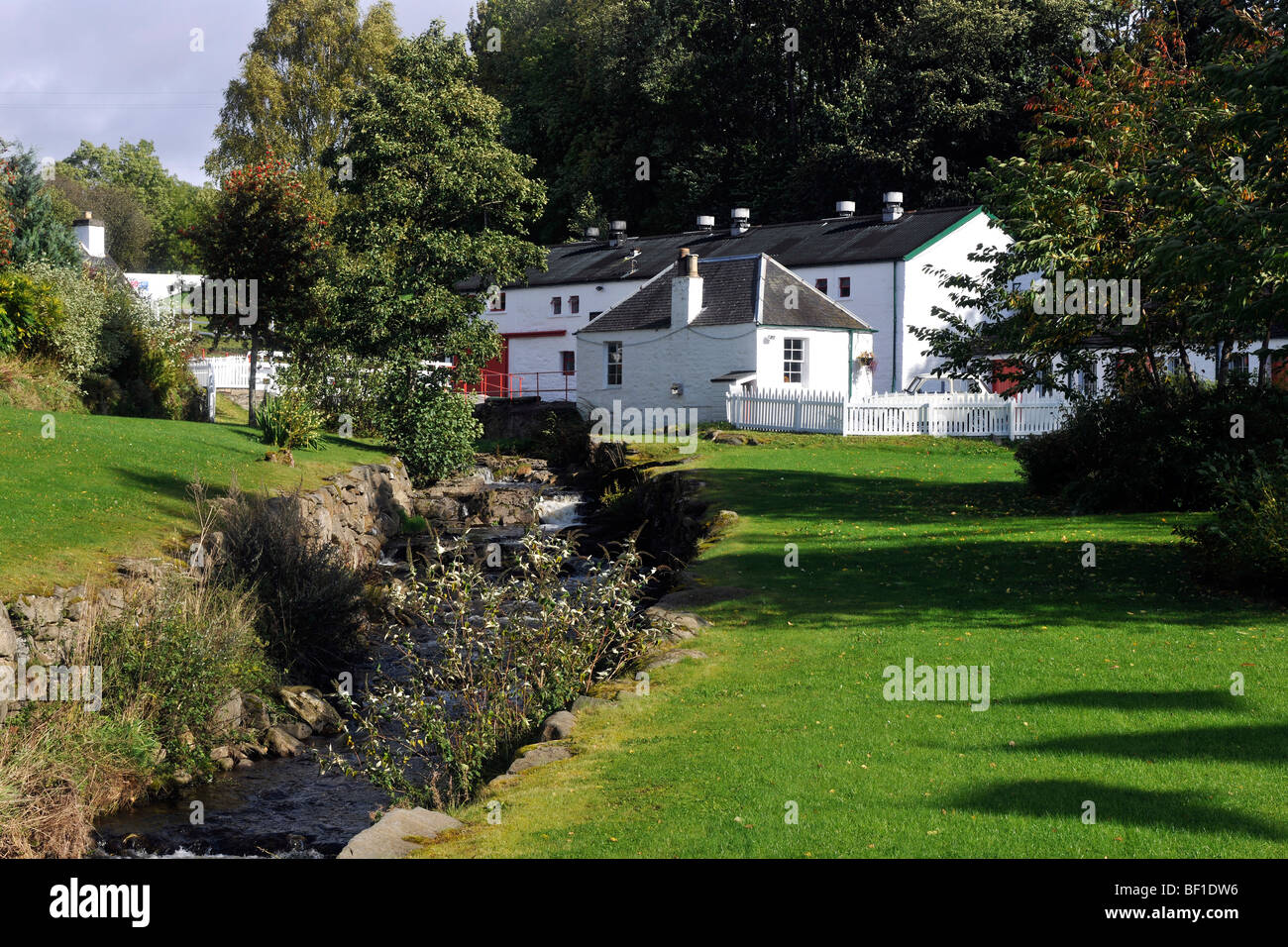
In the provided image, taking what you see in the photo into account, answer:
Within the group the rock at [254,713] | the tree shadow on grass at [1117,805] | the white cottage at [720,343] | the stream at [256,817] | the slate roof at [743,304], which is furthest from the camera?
the slate roof at [743,304]

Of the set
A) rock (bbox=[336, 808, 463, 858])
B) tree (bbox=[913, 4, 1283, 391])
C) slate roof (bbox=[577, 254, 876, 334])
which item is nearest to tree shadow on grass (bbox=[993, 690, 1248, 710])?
rock (bbox=[336, 808, 463, 858])

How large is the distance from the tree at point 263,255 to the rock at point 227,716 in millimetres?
19723

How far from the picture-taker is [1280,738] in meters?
8.41

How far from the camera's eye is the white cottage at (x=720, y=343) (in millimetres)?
39750

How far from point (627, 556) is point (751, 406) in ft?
87.3

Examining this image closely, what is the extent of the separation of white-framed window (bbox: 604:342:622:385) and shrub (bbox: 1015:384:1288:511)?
74.8ft

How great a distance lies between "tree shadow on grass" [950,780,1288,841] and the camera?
22.4 feet

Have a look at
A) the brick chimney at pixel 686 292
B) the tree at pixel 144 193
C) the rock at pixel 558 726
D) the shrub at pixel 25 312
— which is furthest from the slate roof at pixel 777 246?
the tree at pixel 144 193

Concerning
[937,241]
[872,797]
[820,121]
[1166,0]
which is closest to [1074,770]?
[872,797]

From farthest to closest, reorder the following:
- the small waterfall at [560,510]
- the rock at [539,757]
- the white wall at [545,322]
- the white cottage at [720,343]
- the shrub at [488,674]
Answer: the white wall at [545,322] < the white cottage at [720,343] < the small waterfall at [560,510] < the shrub at [488,674] < the rock at [539,757]

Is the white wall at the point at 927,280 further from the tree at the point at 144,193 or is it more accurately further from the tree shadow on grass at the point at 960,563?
the tree at the point at 144,193

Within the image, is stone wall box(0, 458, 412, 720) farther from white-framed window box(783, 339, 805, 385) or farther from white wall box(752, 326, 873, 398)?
white-framed window box(783, 339, 805, 385)

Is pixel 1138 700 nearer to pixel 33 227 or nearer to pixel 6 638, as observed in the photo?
pixel 6 638
